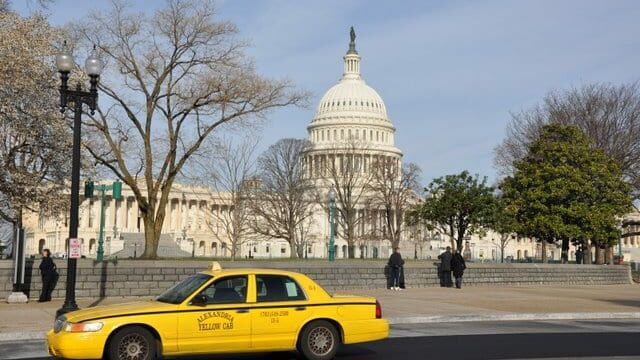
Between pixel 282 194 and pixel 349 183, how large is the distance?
9.80 metres

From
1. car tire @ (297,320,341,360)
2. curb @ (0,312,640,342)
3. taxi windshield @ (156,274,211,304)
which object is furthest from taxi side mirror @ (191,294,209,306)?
curb @ (0,312,640,342)

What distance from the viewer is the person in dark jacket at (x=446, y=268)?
32.8 m

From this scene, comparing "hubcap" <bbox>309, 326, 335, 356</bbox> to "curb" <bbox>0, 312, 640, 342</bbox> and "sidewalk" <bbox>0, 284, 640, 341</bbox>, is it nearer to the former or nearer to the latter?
"sidewalk" <bbox>0, 284, 640, 341</bbox>

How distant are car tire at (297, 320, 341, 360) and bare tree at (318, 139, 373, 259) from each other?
6321 cm

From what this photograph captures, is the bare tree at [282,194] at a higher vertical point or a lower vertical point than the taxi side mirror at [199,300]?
higher

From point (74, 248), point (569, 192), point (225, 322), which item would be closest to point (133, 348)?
point (225, 322)

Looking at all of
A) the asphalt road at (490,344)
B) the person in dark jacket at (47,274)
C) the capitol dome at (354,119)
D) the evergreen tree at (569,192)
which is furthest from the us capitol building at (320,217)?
the asphalt road at (490,344)

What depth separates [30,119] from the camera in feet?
91.1

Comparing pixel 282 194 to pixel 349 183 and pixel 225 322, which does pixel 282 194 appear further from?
pixel 225 322

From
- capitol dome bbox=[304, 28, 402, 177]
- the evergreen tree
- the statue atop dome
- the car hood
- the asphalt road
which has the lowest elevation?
the asphalt road

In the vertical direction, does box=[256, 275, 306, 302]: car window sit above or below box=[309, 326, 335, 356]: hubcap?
above

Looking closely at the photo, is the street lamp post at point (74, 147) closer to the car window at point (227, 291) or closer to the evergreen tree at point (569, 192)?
the car window at point (227, 291)

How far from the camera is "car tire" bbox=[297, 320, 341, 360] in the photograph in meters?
12.2

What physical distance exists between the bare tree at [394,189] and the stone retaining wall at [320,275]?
119 ft
